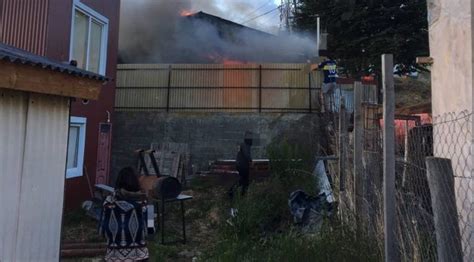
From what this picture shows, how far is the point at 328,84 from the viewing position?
503 inches

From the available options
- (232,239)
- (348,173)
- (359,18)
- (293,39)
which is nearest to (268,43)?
(293,39)

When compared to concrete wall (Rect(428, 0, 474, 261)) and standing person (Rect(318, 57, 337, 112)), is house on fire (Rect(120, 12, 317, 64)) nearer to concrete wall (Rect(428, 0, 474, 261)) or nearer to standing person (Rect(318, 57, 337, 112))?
standing person (Rect(318, 57, 337, 112))

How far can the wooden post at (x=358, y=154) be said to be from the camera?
410 cm

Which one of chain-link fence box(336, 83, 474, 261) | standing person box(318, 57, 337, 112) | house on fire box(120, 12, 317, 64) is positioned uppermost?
house on fire box(120, 12, 317, 64)

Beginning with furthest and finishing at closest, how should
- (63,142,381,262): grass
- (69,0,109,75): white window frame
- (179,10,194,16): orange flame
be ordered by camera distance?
1. (179,10,194,16): orange flame
2. (69,0,109,75): white window frame
3. (63,142,381,262): grass

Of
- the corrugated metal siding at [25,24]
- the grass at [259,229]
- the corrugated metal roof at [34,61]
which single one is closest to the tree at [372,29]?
the grass at [259,229]

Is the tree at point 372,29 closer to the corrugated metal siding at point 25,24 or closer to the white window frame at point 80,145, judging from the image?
the white window frame at point 80,145

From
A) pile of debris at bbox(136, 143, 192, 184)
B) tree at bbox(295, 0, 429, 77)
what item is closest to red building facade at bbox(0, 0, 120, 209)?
pile of debris at bbox(136, 143, 192, 184)

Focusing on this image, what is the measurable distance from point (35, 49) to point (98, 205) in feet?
11.3

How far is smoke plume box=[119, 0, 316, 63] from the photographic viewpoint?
20.3m

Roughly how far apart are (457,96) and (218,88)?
1185 cm

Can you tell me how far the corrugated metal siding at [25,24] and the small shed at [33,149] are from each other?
5.32 m

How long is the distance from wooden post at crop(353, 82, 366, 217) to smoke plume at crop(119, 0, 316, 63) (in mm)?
16853

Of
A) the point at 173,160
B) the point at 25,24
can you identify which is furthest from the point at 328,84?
the point at 25,24
